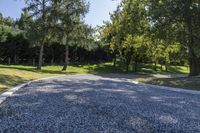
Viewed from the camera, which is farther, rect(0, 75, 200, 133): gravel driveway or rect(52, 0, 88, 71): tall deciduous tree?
rect(52, 0, 88, 71): tall deciduous tree

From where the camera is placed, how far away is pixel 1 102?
13.4 meters

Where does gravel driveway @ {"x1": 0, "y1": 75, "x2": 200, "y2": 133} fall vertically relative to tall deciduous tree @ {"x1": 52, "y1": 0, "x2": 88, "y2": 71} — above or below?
below

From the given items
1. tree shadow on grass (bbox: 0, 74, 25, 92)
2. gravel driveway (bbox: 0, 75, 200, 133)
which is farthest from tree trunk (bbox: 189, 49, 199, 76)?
gravel driveway (bbox: 0, 75, 200, 133)

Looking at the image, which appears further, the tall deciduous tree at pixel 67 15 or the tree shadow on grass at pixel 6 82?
the tall deciduous tree at pixel 67 15

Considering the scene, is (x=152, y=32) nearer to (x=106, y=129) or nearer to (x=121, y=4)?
(x=121, y=4)

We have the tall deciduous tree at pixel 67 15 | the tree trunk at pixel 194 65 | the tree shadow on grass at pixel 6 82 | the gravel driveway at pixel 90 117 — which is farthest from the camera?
the tall deciduous tree at pixel 67 15

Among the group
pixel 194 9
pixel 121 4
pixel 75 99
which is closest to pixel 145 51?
pixel 121 4

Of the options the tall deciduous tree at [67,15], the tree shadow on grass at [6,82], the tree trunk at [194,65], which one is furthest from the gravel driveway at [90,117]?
the tall deciduous tree at [67,15]

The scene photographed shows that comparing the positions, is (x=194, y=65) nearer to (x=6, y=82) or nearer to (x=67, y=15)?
(x=67, y=15)

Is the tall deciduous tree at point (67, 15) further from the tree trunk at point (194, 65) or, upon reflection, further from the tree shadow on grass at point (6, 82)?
the tree shadow on grass at point (6, 82)

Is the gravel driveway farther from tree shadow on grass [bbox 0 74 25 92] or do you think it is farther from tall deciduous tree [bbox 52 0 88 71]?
tall deciduous tree [bbox 52 0 88 71]

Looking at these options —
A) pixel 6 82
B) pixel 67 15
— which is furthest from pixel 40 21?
pixel 6 82

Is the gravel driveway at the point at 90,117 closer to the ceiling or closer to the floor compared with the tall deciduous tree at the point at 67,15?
closer to the floor

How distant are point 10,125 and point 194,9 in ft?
99.3
